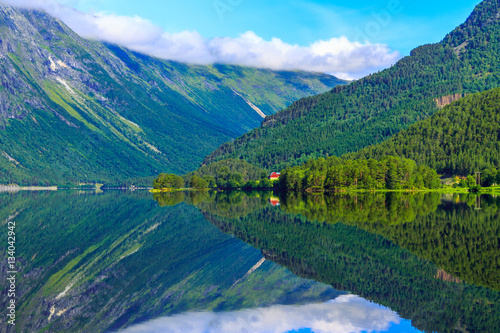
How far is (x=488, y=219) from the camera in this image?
57375mm

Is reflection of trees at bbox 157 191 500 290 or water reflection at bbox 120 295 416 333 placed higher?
reflection of trees at bbox 157 191 500 290

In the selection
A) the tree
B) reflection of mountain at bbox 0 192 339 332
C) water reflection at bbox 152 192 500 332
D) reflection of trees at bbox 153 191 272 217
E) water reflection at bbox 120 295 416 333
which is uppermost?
the tree

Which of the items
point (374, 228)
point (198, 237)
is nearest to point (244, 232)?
point (198, 237)

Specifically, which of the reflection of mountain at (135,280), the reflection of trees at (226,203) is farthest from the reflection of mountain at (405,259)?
the reflection of trees at (226,203)

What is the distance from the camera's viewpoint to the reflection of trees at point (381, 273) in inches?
925

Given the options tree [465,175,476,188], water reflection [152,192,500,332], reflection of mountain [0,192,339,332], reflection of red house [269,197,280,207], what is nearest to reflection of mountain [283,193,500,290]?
water reflection [152,192,500,332]

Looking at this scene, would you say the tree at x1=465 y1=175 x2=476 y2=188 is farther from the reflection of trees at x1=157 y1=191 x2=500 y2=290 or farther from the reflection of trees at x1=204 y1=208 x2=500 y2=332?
the reflection of trees at x1=204 y1=208 x2=500 y2=332

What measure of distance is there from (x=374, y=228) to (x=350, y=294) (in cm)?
2474

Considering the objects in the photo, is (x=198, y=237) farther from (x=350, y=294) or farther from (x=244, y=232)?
(x=350, y=294)

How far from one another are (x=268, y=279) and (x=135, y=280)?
29.2ft

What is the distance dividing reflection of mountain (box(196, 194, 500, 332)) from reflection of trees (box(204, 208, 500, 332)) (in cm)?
4

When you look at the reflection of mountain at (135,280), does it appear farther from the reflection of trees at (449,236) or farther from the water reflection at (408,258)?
the reflection of trees at (449,236)

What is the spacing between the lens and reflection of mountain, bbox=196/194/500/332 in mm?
24391

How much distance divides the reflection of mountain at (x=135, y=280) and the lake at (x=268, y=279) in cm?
9
